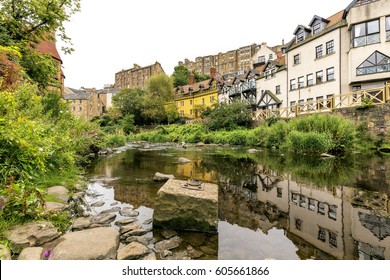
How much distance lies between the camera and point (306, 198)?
6285 millimetres

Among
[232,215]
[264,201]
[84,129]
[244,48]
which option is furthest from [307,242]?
[244,48]

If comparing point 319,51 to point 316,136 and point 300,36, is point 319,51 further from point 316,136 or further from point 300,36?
point 316,136

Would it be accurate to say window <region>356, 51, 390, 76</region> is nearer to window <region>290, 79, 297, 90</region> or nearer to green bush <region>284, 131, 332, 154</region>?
window <region>290, 79, 297, 90</region>

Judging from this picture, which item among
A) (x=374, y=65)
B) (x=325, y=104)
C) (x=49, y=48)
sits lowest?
(x=325, y=104)

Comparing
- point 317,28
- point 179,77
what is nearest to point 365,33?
point 317,28

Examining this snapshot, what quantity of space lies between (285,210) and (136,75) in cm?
9140

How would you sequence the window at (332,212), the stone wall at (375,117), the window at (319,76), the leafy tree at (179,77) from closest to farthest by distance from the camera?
the window at (332,212), the stone wall at (375,117), the window at (319,76), the leafy tree at (179,77)

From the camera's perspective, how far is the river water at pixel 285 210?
372cm

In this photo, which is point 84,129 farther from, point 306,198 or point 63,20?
point 306,198

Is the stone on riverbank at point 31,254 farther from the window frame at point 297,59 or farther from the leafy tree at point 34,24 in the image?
the window frame at point 297,59

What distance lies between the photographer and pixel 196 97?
53125 millimetres

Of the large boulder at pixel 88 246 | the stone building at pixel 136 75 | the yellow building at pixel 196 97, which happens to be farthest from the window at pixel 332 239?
the stone building at pixel 136 75

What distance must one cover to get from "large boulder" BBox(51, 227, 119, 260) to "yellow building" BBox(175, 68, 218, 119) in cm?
4477

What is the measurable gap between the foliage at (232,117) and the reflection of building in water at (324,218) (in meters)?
23.0
